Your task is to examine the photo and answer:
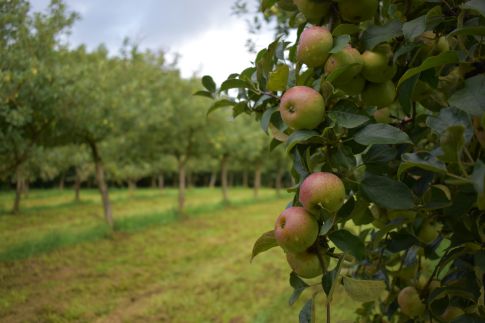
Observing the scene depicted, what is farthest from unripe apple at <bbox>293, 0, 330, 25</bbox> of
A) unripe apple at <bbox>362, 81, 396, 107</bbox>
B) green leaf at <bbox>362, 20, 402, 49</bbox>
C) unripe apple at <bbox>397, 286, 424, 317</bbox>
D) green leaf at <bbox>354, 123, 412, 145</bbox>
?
unripe apple at <bbox>397, 286, 424, 317</bbox>

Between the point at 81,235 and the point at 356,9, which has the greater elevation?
the point at 356,9

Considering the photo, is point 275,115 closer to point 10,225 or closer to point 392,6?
point 392,6

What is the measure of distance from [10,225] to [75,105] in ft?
19.9

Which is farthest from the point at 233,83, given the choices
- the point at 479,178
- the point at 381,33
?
the point at 479,178

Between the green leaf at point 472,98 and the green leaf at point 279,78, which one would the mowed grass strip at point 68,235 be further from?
the green leaf at point 472,98

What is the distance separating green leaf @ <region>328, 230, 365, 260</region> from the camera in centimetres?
84

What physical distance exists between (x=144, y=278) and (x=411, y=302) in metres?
5.17

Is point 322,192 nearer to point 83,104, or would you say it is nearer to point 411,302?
point 411,302

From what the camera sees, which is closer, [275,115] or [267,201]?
[275,115]

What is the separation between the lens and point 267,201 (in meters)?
21.0

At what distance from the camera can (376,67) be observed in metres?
0.94

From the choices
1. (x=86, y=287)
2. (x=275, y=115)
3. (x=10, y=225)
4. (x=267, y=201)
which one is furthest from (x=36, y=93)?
(x=267, y=201)

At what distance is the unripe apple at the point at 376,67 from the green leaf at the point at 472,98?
0.21m

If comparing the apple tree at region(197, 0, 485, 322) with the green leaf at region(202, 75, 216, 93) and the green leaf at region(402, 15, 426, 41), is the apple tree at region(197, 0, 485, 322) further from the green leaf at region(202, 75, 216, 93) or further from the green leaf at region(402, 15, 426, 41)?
the green leaf at region(202, 75, 216, 93)
